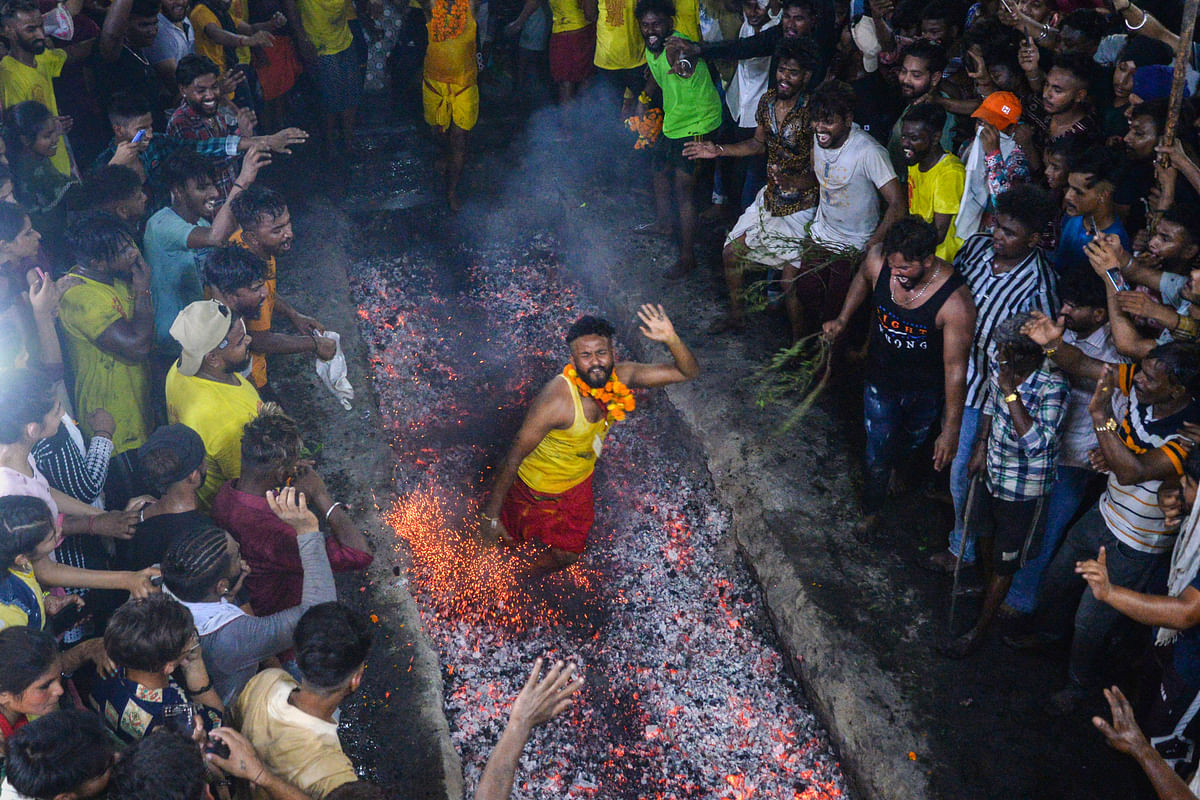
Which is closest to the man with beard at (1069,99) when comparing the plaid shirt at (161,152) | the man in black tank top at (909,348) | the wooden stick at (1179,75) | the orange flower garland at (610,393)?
the wooden stick at (1179,75)

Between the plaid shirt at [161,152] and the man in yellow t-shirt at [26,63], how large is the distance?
0.52m

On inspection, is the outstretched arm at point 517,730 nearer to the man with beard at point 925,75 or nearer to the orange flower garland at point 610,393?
the orange flower garland at point 610,393

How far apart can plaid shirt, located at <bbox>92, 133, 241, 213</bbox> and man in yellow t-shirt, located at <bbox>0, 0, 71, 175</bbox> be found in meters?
0.52

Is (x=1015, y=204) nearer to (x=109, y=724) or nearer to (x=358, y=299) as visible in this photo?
(x=109, y=724)

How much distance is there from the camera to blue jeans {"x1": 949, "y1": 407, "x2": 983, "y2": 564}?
16.2ft

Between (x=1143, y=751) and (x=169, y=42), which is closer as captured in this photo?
(x=1143, y=751)

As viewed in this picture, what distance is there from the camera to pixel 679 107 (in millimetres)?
Result: 7398

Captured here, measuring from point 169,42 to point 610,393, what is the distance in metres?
5.06

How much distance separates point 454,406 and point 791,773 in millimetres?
3723

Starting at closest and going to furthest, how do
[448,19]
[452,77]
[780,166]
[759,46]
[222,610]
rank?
[222,610] < [780,166] < [759,46] < [448,19] < [452,77]

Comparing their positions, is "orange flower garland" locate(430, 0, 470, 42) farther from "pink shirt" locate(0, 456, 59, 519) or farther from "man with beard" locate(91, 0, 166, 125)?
"pink shirt" locate(0, 456, 59, 519)

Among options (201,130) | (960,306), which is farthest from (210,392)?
(960,306)

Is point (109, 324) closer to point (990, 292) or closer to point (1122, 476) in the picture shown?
point (990, 292)

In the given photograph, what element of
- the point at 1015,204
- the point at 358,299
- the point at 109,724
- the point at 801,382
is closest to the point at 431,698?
the point at 109,724
